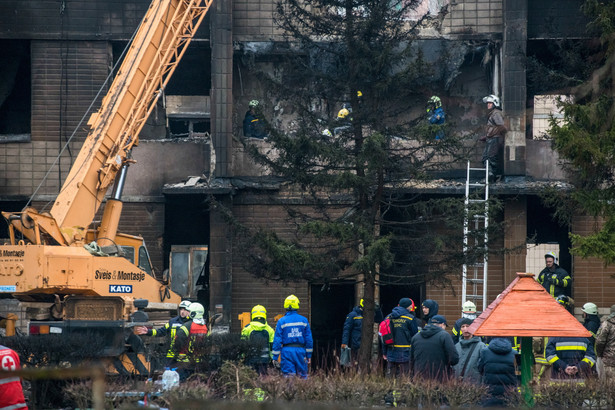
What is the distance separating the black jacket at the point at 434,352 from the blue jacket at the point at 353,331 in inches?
150

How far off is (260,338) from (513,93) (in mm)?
10084

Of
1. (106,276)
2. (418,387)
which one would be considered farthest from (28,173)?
(418,387)

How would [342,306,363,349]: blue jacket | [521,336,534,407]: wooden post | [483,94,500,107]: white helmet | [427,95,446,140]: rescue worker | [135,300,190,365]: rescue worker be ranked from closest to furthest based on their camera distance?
[521,336,534,407]: wooden post
[135,300,190,365]: rescue worker
[342,306,363,349]: blue jacket
[427,95,446,140]: rescue worker
[483,94,500,107]: white helmet

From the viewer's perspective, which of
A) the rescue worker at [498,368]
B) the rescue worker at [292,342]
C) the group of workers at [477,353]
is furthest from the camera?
the rescue worker at [292,342]

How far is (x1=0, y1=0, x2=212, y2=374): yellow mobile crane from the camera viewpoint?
46.2ft

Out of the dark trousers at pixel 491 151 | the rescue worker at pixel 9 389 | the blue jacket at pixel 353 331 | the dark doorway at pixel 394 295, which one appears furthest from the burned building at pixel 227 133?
the rescue worker at pixel 9 389

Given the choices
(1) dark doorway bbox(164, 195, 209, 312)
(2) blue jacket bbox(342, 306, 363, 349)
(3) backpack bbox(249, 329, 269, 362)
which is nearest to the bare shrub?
(3) backpack bbox(249, 329, 269, 362)

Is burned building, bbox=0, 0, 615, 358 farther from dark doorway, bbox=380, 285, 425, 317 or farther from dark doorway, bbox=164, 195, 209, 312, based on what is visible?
dark doorway, bbox=380, 285, 425, 317

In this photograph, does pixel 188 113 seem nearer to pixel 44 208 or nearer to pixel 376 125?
pixel 44 208

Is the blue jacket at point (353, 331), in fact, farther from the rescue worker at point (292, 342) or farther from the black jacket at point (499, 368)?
the black jacket at point (499, 368)

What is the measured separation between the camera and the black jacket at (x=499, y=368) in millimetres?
9555

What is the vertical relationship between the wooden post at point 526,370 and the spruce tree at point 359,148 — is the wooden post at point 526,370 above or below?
below

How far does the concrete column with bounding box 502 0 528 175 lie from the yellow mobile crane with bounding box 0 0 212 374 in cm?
657

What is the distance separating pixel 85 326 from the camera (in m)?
12.6
